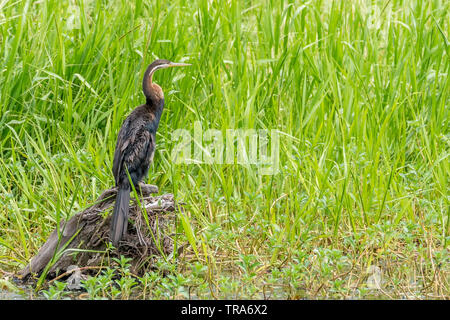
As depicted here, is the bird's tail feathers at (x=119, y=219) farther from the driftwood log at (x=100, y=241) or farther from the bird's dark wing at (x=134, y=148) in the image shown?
the bird's dark wing at (x=134, y=148)

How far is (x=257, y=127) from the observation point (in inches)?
218

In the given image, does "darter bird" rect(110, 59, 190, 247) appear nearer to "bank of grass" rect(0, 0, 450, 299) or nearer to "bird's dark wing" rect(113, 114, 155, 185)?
"bird's dark wing" rect(113, 114, 155, 185)

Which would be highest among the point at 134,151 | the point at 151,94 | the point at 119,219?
the point at 151,94

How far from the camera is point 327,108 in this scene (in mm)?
5645

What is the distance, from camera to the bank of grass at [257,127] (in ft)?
13.9

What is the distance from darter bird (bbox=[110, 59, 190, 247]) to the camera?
4.11 m

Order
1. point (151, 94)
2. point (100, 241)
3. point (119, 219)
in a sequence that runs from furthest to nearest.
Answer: point (151, 94) → point (100, 241) → point (119, 219)

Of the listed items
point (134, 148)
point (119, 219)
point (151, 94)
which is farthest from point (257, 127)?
point (119, 219)

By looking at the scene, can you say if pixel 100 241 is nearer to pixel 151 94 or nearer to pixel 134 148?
pixel 134 148

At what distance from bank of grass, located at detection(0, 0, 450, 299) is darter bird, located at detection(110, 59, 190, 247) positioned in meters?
0.25

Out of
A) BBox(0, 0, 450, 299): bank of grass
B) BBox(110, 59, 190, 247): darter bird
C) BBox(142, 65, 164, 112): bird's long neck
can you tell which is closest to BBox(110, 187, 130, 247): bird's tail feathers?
BBox(110, 59, 190, 247): darter bird

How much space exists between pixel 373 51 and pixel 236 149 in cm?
162

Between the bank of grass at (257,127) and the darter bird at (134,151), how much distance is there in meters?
0.25

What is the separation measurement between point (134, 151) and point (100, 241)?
618 millimetres
